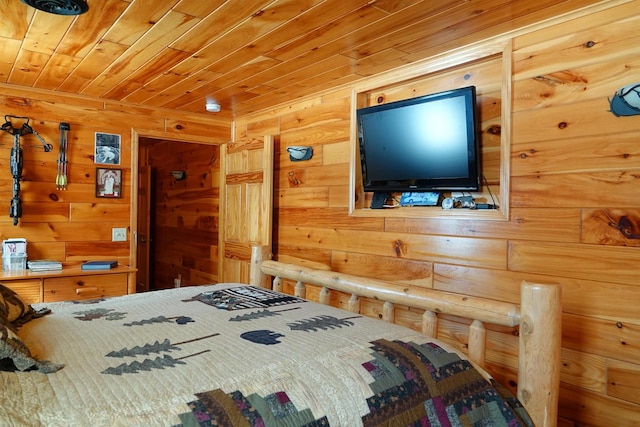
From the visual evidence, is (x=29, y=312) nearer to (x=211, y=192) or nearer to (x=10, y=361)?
(x=10, y=361)

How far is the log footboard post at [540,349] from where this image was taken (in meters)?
1.29

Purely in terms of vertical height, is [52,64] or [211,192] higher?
[52,64]

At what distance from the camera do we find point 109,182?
12.1 ft

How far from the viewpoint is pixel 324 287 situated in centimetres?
211

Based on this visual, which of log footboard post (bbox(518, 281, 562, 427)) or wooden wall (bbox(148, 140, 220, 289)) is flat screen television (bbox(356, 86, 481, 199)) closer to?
log footboard post (bbox(518, 281, 562, 427))

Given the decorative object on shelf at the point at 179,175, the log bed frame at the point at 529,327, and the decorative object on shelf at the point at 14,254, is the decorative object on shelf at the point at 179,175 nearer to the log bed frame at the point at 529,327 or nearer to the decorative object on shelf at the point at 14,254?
the decorative object on shelf at the point at 14,254

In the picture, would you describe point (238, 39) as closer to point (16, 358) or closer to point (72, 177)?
point (16, 358)

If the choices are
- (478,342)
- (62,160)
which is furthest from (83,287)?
(478,342)

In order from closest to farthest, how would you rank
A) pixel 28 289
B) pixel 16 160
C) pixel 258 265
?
pixel 258 265, pixel 28 289, pixel 16 160

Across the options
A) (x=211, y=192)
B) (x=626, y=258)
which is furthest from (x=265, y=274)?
(x=211, y=192)

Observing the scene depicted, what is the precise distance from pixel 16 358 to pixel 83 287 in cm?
236

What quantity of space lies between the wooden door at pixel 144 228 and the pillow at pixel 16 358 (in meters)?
4.68

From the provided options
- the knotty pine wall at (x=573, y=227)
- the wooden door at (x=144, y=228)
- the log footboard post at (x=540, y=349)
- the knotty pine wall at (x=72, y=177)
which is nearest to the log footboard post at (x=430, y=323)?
the log footboard post at (x=540, y=349)

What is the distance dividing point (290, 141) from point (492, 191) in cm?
178
